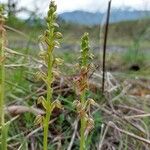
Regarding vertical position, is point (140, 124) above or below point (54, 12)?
below

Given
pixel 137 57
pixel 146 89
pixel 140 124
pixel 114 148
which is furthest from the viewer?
pixel 137 57

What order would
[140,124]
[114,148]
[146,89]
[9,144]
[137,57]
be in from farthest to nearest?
[137,57]
[146,89]
[140,124]
[114,148]
[9,144]

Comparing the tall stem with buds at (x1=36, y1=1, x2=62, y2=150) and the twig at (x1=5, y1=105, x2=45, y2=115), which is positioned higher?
the tall stem with buds at (x1=36, y1=1, x2=62, y2=150)

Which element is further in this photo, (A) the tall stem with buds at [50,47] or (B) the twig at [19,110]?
(B) the twig at [19,110]

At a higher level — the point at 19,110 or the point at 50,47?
the point at 50,47

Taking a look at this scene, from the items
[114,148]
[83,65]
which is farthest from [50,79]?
[114,148]

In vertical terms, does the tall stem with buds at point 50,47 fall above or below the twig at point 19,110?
above

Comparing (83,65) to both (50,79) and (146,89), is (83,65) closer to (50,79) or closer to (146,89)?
(50,79)

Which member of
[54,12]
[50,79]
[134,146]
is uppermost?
[54,12]

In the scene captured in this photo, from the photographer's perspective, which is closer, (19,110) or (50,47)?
(50,47)

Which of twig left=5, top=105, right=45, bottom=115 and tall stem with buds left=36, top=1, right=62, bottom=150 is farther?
twig left=5, top=105, right=45, bottom=115

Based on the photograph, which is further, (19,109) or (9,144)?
(19,109)
